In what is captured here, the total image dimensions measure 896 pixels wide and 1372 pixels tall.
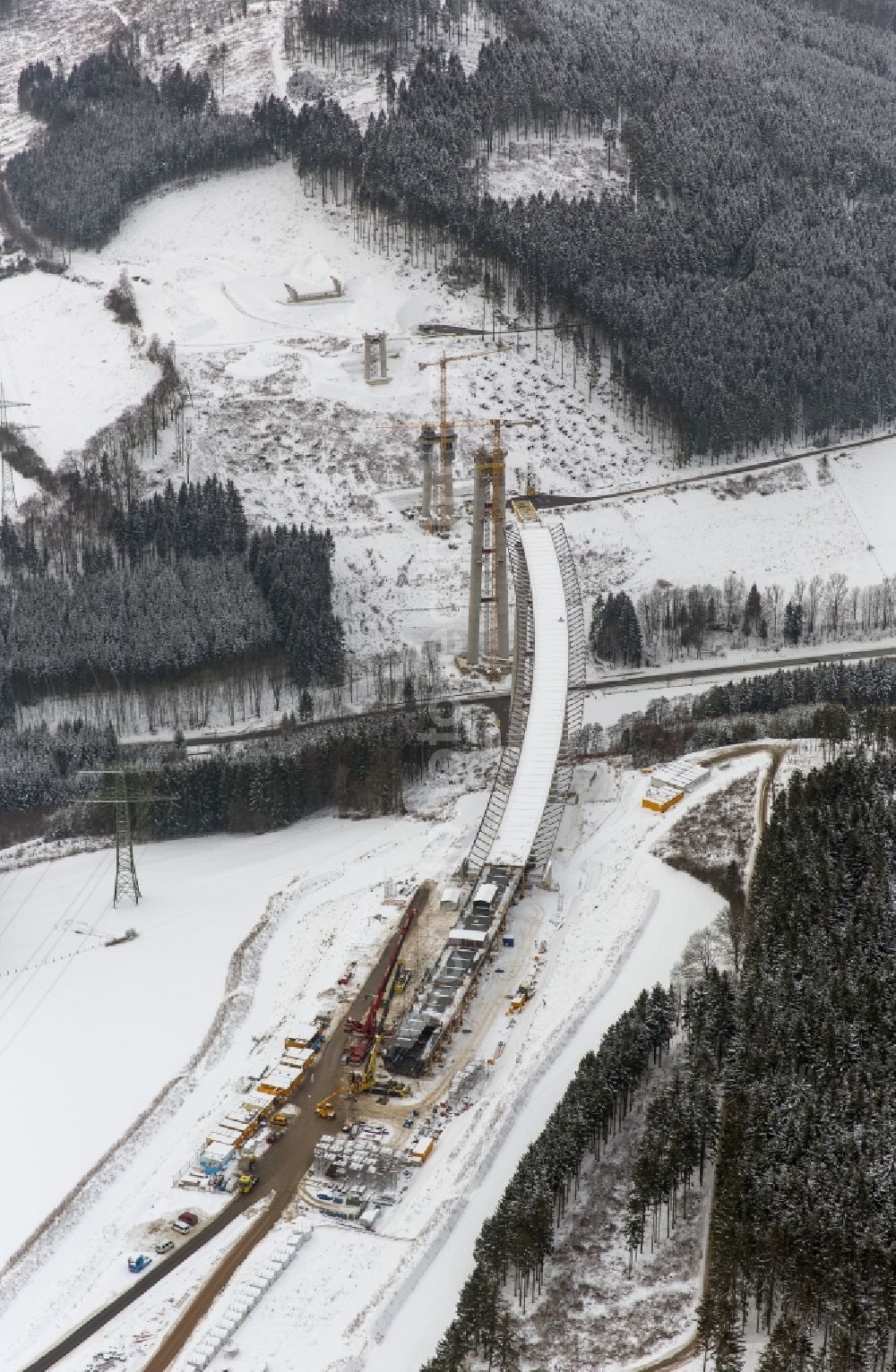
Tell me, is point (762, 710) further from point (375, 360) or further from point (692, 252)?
point (692, 252)

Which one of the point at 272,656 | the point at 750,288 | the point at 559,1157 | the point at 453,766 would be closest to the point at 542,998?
the point at 559,1157

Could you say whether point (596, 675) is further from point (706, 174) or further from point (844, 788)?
point (706, 174)

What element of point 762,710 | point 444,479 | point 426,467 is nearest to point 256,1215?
point 762,710

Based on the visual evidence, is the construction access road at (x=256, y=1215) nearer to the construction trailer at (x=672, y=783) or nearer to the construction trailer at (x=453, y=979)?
the construction trailer at (x=453, y=979)

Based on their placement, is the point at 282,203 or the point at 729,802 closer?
the point at 729,802

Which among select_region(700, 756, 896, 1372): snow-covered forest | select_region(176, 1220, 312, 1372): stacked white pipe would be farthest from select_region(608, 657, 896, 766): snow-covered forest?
select_region(176, 1220, 312, 1372): stacked white pipe

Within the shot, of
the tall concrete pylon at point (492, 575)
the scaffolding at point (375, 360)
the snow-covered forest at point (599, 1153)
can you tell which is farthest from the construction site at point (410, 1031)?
the scaffolding at point (375, 360)

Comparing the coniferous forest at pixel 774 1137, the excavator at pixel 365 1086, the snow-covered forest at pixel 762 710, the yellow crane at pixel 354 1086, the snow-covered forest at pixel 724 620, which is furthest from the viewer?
the snow-covered forest at pixel 724 620
